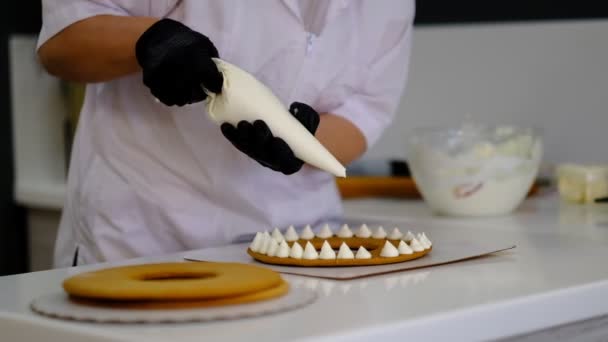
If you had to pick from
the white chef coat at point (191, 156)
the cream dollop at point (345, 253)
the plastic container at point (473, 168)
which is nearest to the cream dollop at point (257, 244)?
the cream dollop at point (345, 253)

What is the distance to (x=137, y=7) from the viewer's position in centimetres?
136

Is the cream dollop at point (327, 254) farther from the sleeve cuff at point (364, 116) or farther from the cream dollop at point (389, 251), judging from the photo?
the sleeve cuff at point (364, 116)

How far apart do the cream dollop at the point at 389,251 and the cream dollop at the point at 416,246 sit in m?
0.03

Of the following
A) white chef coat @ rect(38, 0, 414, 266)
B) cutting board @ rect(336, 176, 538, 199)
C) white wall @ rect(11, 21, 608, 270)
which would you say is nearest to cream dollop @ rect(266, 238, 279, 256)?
white chef coat @ rect(38, 0, 414, 266)

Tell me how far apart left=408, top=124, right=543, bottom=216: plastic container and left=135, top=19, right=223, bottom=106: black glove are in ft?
2.49

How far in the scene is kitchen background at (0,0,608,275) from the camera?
7.32ft

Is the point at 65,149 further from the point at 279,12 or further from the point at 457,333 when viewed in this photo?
the point at 457,333

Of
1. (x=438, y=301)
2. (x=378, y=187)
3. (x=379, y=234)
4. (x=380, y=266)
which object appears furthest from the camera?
(x=378, y=187)

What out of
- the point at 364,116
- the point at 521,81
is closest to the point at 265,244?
the point at 364,116

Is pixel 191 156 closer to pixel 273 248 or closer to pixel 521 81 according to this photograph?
pixel 273 248

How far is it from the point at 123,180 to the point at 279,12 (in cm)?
31

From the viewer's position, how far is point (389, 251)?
1.11 m

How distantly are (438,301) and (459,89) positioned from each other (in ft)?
5.12

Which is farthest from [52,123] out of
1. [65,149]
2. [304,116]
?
[304,116]
